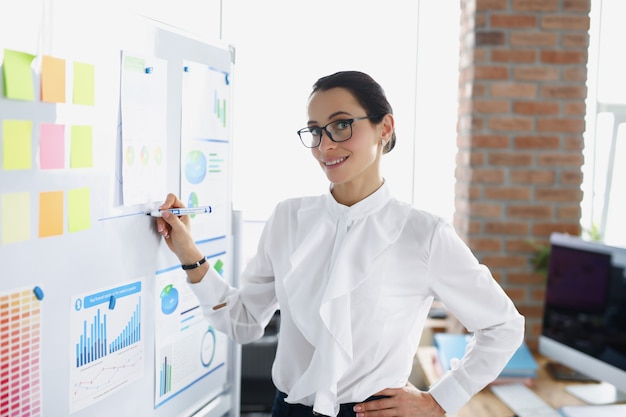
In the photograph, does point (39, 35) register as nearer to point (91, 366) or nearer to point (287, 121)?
point (91, 366)

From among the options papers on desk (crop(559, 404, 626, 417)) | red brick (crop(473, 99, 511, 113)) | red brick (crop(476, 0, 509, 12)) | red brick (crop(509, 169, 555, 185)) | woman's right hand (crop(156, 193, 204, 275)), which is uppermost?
red brick (crop(476, 0, 509, 12))

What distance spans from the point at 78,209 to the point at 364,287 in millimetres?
689

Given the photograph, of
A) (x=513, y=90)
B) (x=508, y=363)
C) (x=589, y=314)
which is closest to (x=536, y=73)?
(x=513, y=90)

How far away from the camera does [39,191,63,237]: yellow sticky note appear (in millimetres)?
1161

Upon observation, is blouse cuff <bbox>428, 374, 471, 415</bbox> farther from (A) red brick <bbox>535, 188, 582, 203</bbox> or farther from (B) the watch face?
(A) red brick <bbox>535, 188, 582, 203</bbox>

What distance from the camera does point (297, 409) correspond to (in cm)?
154

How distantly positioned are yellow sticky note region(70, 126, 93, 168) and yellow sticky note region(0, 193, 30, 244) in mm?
141

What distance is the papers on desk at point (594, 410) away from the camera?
6.10 ft

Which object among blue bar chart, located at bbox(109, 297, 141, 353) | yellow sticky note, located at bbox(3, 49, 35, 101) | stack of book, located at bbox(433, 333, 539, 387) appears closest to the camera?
yellow sticky note, located at bbox(3, 49, 35, 101)

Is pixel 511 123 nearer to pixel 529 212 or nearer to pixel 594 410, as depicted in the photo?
pixel 529 212

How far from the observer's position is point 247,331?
5.68 ft

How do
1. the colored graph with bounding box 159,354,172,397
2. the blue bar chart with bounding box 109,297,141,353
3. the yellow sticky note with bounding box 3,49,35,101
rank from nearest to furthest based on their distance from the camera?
the yellow sticky note with bounding box 3,49,35,101, the blue bar chart with bounding box 109,297,141,353, the colored graph with bounding box 159,354,172,397

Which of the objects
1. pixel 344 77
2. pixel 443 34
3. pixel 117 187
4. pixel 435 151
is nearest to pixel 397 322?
pixel 344 77

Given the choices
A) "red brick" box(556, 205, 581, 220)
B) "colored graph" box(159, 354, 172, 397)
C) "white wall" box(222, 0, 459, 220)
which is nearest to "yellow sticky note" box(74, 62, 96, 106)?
"colored graph" box(159, 354, 172, 397)
